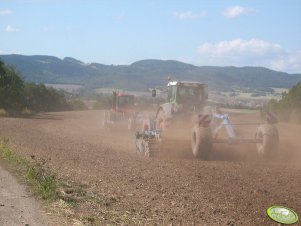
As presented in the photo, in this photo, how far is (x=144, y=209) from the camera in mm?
8234

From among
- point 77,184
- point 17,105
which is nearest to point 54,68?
point 17,105

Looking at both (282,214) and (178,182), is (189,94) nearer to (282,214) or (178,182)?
(178,182)

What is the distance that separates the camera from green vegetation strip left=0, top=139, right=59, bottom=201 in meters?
9.09

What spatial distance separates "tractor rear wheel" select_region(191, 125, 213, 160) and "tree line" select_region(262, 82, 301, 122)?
2170 cm

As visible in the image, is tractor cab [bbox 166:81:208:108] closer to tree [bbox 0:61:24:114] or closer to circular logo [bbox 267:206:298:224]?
circular logo [bbox 267:206:298:224]

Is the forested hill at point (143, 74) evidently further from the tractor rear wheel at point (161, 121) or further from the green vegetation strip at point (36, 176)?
the green vegetation strip at point (36, 176)

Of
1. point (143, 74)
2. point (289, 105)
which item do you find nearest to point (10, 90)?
point (289, 105)

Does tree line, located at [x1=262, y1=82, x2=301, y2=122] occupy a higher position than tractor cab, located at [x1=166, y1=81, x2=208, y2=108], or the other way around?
tractor cab, located at [x1=166, y1=81, x2=208, y2=108]

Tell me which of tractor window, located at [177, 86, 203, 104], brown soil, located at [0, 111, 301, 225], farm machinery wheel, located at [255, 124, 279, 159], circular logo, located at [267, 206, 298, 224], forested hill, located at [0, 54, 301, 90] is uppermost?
forested hill, located at [0, 54, 301, 90]

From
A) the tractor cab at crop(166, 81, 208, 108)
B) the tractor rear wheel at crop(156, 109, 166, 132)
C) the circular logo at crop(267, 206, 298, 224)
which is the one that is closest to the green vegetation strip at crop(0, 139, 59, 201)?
the circular logo at crop(267, 206, 298, 224)

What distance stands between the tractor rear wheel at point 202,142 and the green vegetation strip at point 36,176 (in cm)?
455

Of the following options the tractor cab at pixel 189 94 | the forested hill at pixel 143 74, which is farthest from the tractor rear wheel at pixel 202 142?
the forested hill at pixel 143 74

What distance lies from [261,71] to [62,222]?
323 feet

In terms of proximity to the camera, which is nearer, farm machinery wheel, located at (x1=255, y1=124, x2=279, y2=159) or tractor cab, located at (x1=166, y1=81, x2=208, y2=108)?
farm machinery wheel, located at (x1=255, y1=124, x2=279, y2=159)
